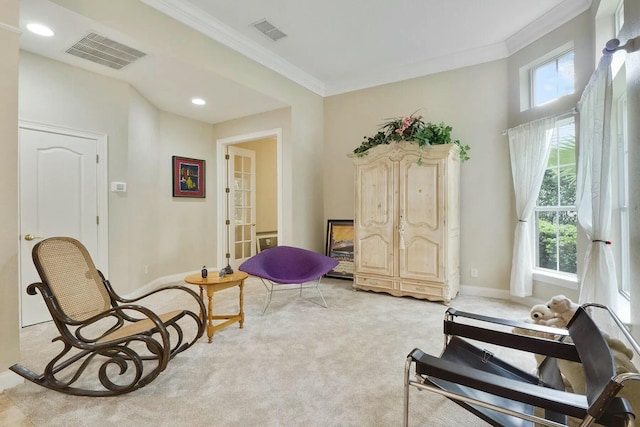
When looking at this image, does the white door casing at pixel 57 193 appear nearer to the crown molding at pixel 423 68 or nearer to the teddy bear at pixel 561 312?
the crown molding at pixel 423 68

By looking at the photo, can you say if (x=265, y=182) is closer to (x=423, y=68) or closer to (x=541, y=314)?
(x=423, y=68)

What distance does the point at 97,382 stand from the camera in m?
2.02

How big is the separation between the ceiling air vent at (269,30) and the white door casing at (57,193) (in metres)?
2.29

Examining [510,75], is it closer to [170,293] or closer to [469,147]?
[469,147]

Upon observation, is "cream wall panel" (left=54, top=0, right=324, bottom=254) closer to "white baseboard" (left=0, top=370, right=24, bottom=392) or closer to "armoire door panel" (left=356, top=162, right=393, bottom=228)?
"armoire door panel" (left=356, top=162, right=393, bottom=228)

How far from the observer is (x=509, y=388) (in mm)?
1094

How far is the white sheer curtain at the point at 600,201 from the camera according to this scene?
6.99 ft

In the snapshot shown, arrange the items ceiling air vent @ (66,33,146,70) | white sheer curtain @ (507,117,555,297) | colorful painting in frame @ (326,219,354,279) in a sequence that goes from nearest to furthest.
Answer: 1. ceiling air vent @ (66,33,146,70)
2. white sheer curtain @ (507,117,555,297)
3. colorful painting in frame @ (326,219,354,279)

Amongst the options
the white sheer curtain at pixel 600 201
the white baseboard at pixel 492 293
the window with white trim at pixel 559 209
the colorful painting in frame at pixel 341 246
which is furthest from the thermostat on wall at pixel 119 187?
the window with white trim at pixel 559 209

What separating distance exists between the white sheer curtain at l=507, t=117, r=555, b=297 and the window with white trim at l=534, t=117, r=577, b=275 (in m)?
0.14

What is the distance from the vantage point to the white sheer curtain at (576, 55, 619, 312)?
213 cm

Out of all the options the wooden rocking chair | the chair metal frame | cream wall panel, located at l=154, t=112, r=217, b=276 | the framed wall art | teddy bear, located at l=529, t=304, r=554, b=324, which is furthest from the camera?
the framed wall art

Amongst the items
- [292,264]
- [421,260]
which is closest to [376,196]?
[421,260]

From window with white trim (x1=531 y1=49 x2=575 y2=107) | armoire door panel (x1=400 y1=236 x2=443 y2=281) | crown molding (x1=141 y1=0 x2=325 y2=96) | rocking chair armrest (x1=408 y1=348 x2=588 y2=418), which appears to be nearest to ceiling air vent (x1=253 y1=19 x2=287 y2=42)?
crown molding (x1=141 y1=0 x2=325 y2=96)
